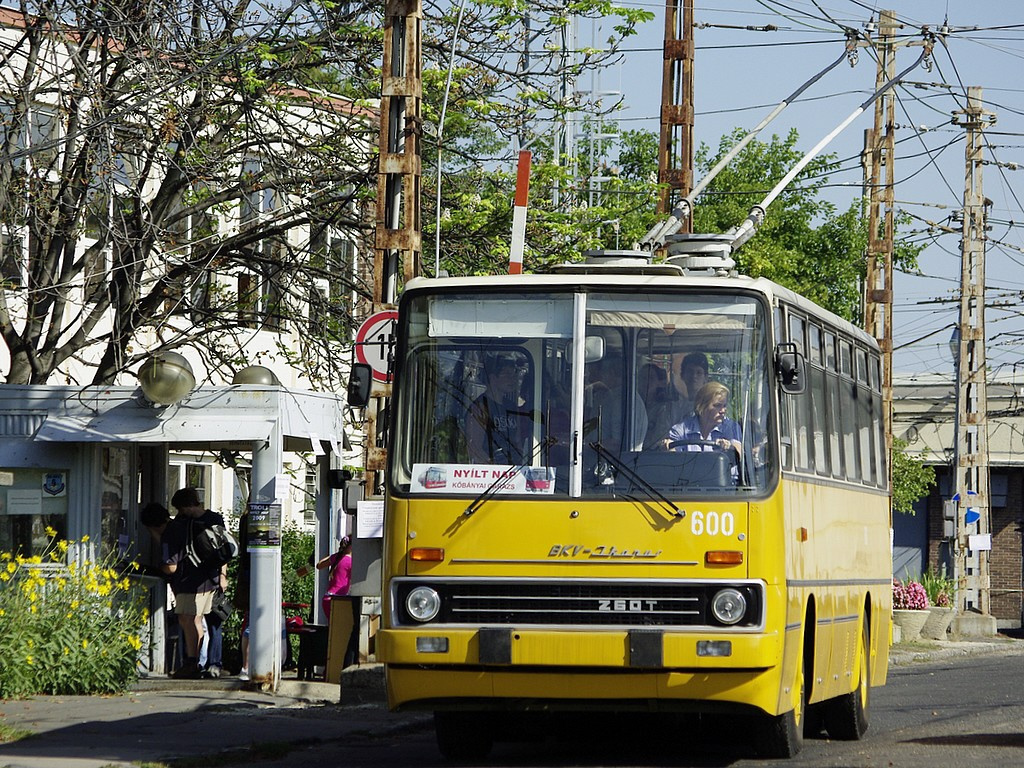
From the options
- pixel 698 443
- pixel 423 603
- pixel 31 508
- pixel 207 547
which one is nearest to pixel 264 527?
pixel 207 547

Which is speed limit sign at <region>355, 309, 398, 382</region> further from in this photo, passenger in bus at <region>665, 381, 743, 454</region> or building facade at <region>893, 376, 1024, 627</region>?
building facade at <region>893, 376, 1024, 627</region>

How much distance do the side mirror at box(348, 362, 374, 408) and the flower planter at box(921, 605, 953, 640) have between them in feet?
87.6

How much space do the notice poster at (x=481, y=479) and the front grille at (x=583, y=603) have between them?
54cm

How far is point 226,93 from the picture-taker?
19.8 m

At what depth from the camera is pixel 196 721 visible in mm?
13703

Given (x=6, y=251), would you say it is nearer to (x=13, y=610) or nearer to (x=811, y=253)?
(x=13, y=610)

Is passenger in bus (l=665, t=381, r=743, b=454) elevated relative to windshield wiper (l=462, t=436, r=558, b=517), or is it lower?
elevated

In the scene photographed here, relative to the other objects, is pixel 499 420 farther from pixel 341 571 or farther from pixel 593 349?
pixel 341 571

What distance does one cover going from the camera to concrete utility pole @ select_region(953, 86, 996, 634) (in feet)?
129

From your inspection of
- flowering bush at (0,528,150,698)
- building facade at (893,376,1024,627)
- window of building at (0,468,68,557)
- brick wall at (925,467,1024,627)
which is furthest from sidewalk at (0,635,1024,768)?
brick wall at (925,467,1024,627)

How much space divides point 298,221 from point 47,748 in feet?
32.1

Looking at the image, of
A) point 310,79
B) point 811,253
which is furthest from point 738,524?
point 811,253

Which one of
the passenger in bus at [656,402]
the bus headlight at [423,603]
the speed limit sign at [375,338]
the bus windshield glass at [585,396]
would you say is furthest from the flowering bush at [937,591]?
the bus headlight at [423,603]

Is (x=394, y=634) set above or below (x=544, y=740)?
above
